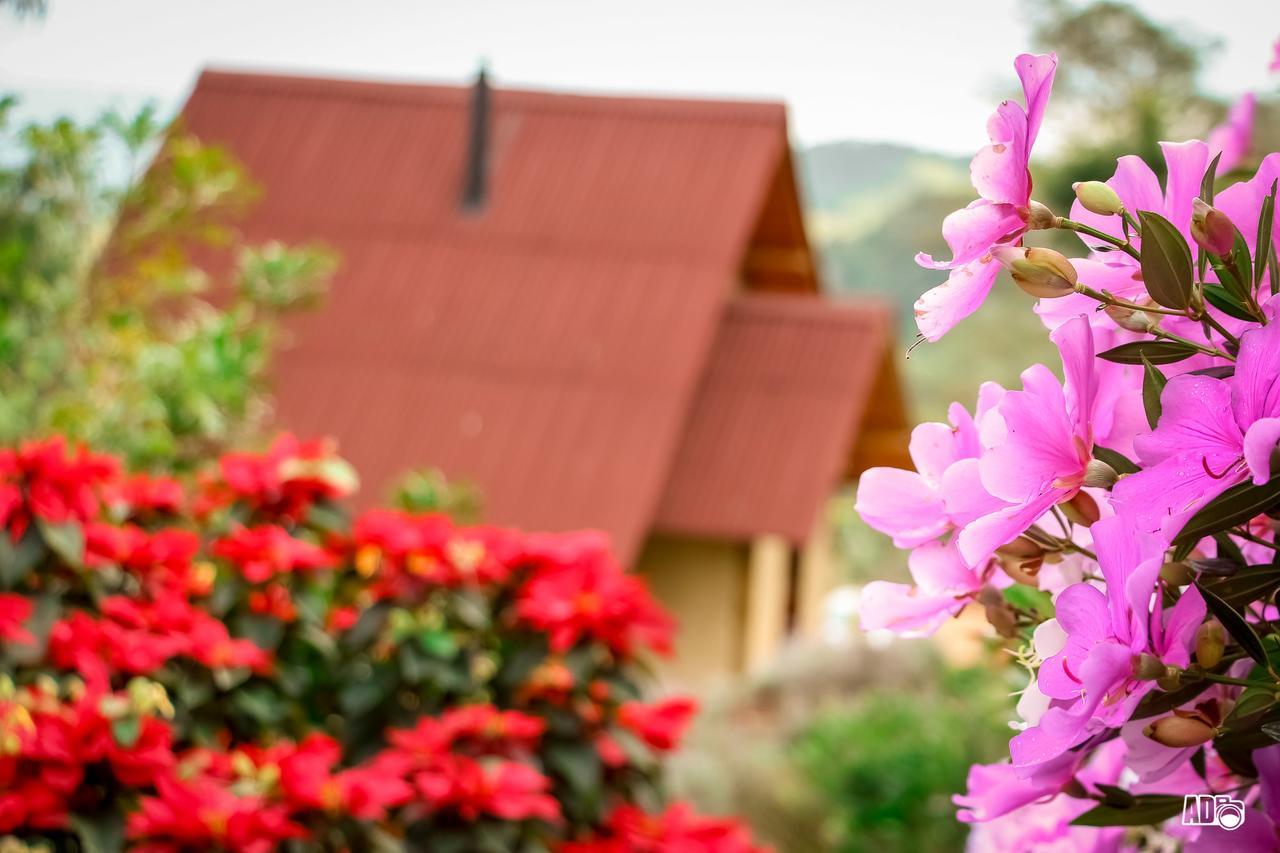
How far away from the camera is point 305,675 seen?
7.54 feet

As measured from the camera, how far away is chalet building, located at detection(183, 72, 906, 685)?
23.3ft

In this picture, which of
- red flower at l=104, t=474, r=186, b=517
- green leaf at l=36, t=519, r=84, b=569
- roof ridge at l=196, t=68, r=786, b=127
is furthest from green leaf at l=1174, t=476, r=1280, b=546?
roof ridge at l=196, t=68, r=786, b=127

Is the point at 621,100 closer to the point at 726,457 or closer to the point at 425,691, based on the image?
the point at 726,457

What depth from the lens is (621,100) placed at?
27.3 ft

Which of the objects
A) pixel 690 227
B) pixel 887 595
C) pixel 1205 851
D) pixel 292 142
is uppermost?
pixel 292 142

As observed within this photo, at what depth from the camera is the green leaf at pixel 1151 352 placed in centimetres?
57

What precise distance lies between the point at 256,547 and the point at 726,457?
572 cm

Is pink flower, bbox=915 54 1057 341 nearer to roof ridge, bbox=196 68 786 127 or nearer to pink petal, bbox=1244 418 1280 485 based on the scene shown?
pink petal, bbox=1244 418 1280 485

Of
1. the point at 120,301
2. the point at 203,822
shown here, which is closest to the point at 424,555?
the point at 203,822

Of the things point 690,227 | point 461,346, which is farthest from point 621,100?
point 461,346

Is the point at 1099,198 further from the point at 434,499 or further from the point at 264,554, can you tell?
the point at 434,499

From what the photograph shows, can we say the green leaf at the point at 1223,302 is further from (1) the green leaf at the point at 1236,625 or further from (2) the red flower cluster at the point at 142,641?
(2) the red flower cluster at the point at 142,641

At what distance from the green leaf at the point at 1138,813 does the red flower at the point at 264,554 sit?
1729 millimetres

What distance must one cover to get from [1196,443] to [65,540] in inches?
71.4
